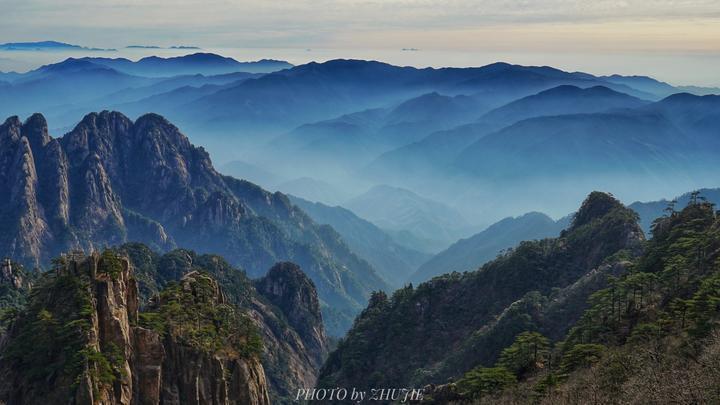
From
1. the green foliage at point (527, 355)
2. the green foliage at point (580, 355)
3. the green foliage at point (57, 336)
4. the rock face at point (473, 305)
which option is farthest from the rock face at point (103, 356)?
the rock face at point (473, 305)

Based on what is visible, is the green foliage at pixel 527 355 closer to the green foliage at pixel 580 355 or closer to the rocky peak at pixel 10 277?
the green foliage at pixel 580 355

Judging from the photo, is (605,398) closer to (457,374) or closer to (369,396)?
(457,374)

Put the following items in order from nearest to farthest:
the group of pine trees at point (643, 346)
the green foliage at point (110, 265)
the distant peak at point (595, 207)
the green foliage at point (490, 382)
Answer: the group of pine trees at point (643, 346), the green foliage at point (110, 265), the green foliage at point (490, 382), the distant peak at point (595, 207)

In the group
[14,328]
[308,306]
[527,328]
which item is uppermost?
[14,328]

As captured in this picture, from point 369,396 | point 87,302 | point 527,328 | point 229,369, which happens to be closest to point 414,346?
point 369,396

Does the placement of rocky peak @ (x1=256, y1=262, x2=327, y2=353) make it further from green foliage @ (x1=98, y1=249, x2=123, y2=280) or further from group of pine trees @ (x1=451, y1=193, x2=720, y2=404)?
green foliage @ (x1=98, y1=249, x2=123, y2=280)

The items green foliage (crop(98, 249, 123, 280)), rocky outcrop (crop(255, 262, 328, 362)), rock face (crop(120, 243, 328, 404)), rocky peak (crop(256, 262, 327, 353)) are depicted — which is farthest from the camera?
rocky peak (crop(256, 262, 327, 353))

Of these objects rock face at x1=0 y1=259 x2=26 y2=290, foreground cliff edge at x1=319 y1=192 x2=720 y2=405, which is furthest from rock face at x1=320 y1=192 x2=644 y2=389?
rock face at x1=0 y1=259 x2=26 y2=290
